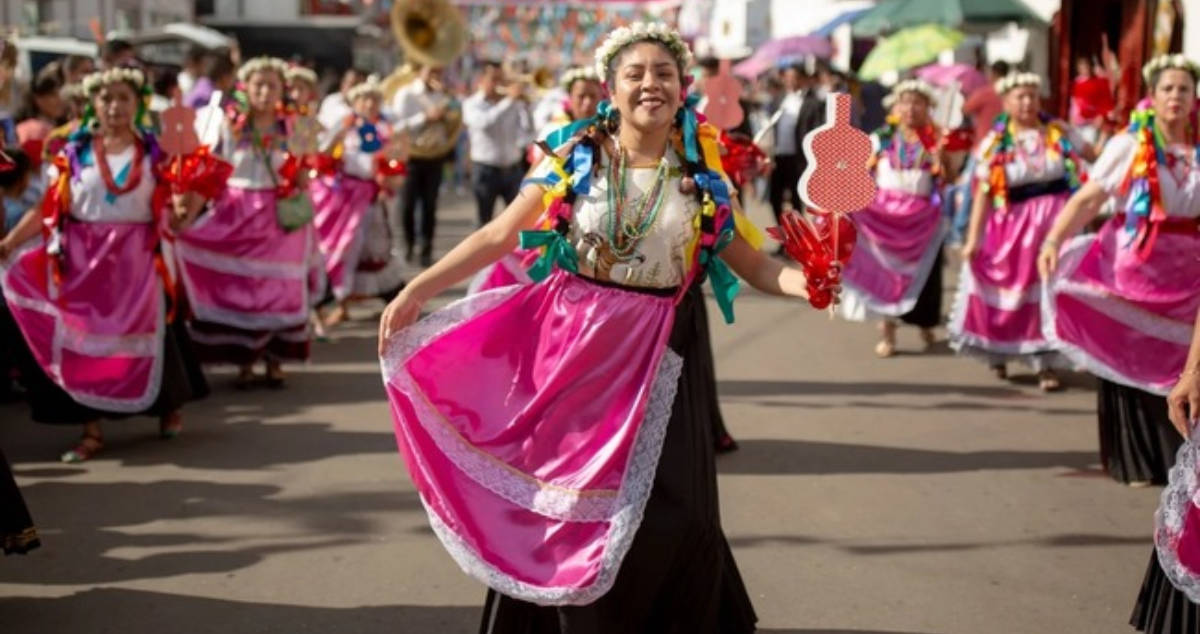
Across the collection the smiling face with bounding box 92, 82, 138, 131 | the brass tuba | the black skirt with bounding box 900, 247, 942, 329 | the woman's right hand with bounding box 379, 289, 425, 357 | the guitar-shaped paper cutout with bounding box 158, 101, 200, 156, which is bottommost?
the black skirt with bounding box 900, 247, 942, 329

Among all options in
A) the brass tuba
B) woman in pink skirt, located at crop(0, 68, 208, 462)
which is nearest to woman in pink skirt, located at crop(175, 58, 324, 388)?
woman in pink skirt, located at crop(0, 68, 208, 462)

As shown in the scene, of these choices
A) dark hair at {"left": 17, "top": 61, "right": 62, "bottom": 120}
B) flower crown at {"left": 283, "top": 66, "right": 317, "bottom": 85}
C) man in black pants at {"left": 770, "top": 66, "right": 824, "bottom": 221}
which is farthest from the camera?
man in black pants at {"left": 770, "top": 66, "right": 824, "bottom": 221}

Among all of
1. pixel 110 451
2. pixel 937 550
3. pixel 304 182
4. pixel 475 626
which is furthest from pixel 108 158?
pixel 937 550

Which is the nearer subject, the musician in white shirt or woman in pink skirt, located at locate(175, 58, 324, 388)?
woman in pink skirt, located at locate(175, 58, 324, 388)

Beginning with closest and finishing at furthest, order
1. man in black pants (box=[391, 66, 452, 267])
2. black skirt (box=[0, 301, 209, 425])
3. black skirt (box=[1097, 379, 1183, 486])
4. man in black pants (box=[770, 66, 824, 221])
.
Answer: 1. black skirt (box=[1097, 379, 1183, 486])
2. black skirt (box=[0, 301, 209, 425])
3. man in black pants (box=[391, 66, 452, 267])
4. man in black pants (box=[770, 66, 824, 221])

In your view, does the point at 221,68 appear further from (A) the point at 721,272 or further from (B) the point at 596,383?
(B) the point at 596,383

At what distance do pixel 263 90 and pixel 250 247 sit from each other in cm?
90

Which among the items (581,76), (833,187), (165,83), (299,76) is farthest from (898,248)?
(833,187)

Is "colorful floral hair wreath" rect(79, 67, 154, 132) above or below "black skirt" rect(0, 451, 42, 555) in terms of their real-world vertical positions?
above

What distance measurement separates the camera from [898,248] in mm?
10703

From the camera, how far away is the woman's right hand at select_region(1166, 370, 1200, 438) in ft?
13.2

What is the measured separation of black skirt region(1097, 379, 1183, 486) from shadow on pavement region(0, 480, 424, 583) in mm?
3024

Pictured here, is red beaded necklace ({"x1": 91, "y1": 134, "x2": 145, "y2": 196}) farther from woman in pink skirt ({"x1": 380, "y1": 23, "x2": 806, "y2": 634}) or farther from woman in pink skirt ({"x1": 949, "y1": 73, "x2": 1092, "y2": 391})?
woman in pink skirt ({"x1": 949, "y1": 73, "x2": 1092, "y2": 391})

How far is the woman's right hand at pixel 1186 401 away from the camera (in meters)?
4.02
